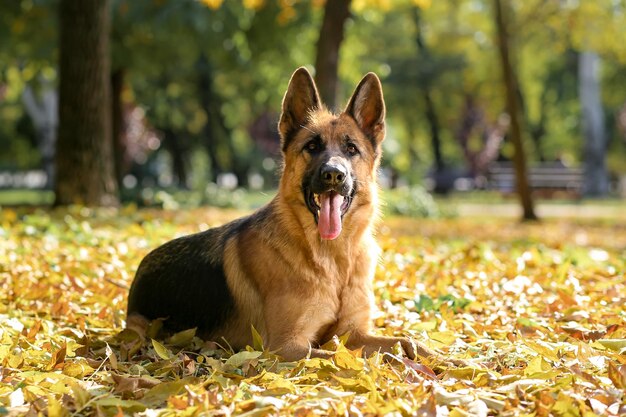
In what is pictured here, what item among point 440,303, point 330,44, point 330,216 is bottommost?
point 440,303

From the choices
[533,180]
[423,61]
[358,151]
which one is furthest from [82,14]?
[423,61]

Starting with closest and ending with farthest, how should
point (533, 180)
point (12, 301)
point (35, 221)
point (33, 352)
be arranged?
point (33, 352) < point (12, 301) < point (35, 221) < point (533, 180)

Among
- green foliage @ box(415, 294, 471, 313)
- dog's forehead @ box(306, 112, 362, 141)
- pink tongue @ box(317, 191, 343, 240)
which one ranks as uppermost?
dog's forehead @ box(306, 112, 362, 141)

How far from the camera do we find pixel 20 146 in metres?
55.3

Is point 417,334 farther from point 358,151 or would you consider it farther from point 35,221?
point 35,221

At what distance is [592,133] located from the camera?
35.1 meters

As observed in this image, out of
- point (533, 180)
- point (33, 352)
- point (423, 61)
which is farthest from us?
point (423, 61)

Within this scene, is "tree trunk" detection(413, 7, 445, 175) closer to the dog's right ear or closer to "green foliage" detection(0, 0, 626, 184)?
"green foliage" detection(0, 0, 626, 184)

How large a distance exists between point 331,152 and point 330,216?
0.41 metres

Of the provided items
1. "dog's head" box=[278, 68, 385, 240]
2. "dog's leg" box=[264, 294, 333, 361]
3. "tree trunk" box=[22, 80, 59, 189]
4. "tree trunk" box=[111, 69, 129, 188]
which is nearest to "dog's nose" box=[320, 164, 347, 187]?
"dog's head" box=[278, 68, 385, 240]

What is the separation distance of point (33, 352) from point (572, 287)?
178 inches

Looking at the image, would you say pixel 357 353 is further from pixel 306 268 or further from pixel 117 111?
pixel 117 111

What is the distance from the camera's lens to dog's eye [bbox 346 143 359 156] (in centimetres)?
471

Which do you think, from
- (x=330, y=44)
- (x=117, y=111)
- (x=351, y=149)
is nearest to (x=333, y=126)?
(x=351, y=149)
